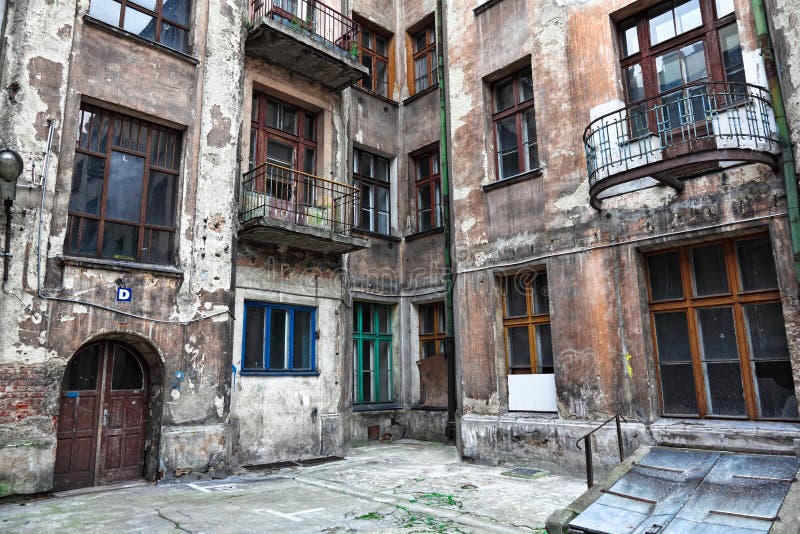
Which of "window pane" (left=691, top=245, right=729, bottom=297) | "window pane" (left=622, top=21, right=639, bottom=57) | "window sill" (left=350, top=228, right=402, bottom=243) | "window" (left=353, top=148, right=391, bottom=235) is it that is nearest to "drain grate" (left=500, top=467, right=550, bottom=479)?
"window pane" (left=691, top=245, right=729, bottom=297)

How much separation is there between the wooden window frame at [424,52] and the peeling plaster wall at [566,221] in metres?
2.03

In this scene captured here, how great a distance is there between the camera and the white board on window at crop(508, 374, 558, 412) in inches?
360

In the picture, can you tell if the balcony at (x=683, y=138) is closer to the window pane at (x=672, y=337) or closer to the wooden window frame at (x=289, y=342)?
the window pane at (x=672, y=337)

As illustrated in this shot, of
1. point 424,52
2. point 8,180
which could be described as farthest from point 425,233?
point 8,180

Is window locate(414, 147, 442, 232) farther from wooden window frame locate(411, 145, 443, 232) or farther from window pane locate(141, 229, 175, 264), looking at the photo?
window pane locate(141, 229, 175, 264)

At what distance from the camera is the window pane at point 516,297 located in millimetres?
9805

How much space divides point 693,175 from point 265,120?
7477 millimetres

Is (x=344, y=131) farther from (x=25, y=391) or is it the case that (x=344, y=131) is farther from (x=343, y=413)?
(x=25, y=391)

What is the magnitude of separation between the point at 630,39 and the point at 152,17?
25.7 ft

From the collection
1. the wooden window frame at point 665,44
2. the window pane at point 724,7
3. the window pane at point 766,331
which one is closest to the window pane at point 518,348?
the window pane at point 766,331

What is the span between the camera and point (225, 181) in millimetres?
9477

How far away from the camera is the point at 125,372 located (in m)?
8.48

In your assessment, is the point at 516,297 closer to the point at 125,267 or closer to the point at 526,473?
the point at 526,473

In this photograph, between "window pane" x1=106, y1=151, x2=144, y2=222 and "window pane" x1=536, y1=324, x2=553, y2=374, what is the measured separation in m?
6.83
